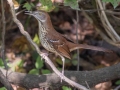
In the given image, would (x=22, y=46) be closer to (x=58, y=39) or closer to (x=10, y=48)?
(x=10, y=48)

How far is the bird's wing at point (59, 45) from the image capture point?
12.4ft

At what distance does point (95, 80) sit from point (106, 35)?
105 centimetres

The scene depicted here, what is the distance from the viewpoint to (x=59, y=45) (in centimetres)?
383

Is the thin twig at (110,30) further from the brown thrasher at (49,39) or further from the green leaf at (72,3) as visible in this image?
the green leaf at (72,3)

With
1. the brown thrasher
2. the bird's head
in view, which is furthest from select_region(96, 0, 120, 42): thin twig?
the bird's head

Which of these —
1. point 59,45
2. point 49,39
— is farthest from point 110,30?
point 49,39

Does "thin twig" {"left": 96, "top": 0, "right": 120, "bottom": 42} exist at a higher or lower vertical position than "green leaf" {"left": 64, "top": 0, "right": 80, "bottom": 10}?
lower

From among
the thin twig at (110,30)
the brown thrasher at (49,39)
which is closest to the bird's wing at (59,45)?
the brown thrasher at (49,39)

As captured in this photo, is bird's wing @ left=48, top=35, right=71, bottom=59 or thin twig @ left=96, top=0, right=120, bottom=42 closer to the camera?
bird's wing @ left=48, top=35, right=71, bottom=59

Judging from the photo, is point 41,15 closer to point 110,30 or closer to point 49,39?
point 49,39

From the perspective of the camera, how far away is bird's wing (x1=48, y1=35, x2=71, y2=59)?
3.77m

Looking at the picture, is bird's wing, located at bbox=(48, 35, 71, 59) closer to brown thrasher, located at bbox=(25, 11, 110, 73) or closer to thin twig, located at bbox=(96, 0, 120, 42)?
brown thrasher, located at bbox=(25, 11, 110, 73)

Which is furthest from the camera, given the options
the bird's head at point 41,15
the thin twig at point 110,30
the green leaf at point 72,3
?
the thin twig at point 110,30

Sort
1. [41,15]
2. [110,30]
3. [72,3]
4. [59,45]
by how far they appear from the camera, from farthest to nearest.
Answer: [110,30] < [59,45] < [41,15] < [72,3]
